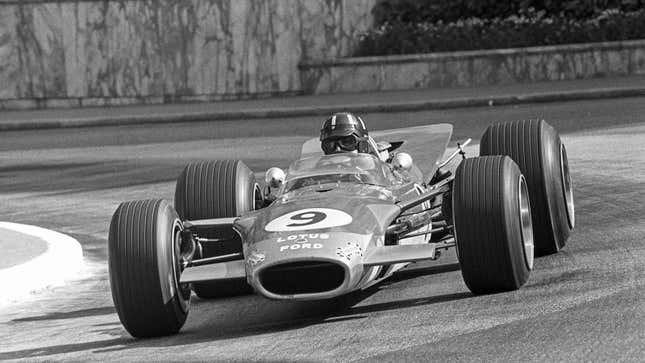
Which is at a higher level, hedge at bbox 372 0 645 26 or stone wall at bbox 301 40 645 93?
hedge at bbox 372 0 645 26

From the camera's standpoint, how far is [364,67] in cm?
2648

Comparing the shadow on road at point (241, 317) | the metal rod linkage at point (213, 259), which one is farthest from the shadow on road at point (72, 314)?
the metal rod linkage at point (213, 259)

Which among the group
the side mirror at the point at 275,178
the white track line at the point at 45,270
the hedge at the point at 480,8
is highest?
the side mirror at the point at 275,178

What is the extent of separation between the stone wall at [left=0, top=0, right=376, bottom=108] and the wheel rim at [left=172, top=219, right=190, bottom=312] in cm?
1866

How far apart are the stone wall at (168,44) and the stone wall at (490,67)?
1321mm

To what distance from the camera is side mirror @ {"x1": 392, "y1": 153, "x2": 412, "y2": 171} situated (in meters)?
10.0

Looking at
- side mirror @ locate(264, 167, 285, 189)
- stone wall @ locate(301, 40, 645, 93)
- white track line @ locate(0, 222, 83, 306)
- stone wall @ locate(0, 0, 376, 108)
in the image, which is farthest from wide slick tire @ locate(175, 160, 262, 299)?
stone wall @ locate(0, 0, 376, 108)

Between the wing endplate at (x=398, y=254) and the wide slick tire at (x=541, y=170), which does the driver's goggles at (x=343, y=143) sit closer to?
the wide slick tire at (x=541, y=170)

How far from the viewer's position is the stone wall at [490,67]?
25.1m

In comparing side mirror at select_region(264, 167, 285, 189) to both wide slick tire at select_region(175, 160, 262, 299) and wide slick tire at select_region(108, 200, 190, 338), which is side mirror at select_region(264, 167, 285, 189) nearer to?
wide slick tire at select_region(175, 160, 262, 299)

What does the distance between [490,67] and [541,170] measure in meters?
15.5

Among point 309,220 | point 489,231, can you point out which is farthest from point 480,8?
point 309,220

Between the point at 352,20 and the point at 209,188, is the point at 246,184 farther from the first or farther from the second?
the point at 352,20

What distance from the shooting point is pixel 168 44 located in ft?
91.1
